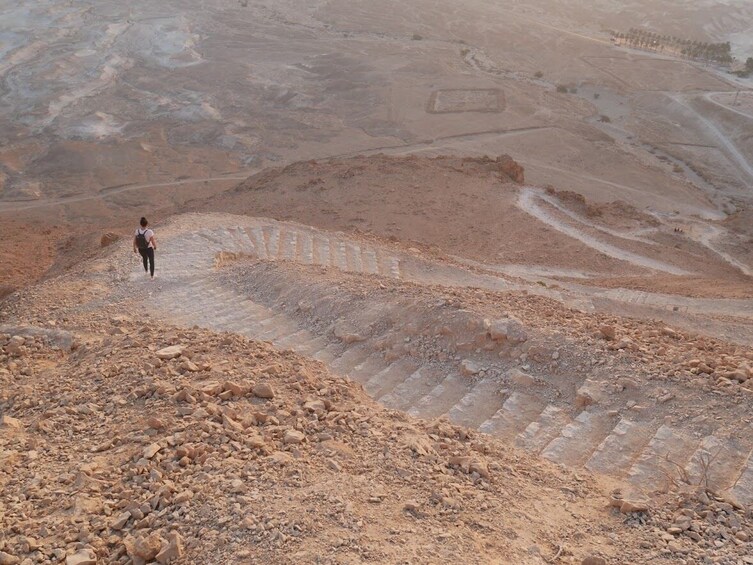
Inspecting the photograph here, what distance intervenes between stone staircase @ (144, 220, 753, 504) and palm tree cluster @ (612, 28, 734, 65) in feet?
190

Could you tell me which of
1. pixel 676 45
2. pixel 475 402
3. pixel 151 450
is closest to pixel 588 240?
pixel 475 402

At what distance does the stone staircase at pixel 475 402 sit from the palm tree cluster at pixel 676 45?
57.8 metres

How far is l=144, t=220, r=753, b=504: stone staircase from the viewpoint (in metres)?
5.67

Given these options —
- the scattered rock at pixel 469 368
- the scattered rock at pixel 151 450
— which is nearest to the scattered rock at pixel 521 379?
the scattered rock at pixel 469 368

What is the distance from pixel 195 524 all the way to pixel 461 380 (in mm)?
3923

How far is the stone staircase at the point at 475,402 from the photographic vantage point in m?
5.67

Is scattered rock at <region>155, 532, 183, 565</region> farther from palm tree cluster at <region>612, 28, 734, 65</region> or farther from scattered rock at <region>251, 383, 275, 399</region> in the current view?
palm tree cluster at <region>612, 28, 734, 65</region>

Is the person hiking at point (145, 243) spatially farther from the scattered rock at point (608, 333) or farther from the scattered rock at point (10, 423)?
the scattered rock at point (608, 333)

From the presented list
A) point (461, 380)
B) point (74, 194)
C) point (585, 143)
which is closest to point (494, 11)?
point (585, 143)

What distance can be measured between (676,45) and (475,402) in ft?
217

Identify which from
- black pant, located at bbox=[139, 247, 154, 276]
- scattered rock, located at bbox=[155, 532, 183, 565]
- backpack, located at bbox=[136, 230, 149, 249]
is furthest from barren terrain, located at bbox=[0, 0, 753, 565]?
backpack, located at bbox=[136, 230, 149, 249]

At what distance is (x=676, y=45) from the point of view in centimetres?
6172

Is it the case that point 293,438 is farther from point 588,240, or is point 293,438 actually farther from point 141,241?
point 588,240

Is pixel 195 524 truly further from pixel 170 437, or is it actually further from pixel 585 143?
pixel 585 143
